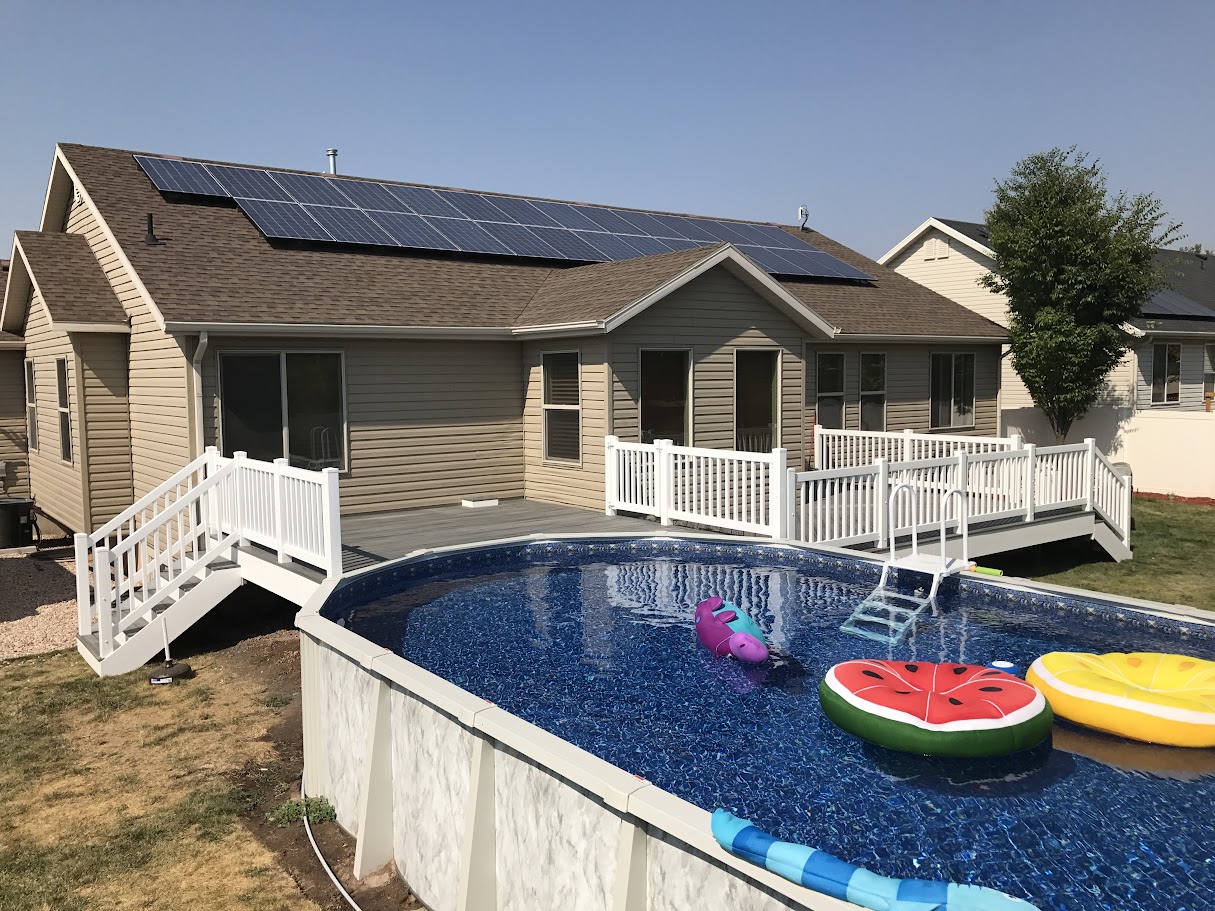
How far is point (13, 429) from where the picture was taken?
61.9 feet

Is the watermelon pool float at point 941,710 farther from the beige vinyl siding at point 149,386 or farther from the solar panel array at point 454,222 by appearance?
the solar panel array at point 454,222

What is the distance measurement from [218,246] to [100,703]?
6938 millimetres

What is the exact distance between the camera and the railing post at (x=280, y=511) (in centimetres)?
949

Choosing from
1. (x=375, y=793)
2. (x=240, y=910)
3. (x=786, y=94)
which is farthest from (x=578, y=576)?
(x=786, y=94)

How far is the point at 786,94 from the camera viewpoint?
81.8 ft

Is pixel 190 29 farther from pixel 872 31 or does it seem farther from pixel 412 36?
pixel 872 31

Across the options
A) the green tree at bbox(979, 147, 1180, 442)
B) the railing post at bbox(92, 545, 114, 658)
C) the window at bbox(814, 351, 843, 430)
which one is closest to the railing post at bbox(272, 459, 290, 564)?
the railing post at bbox(92, 545, 114, 658)

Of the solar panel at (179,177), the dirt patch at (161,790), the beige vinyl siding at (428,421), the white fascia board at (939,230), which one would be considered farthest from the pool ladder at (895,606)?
the white fascia board at (939,230)

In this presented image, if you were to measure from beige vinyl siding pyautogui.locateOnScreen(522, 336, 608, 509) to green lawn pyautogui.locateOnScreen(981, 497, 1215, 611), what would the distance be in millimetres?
5840

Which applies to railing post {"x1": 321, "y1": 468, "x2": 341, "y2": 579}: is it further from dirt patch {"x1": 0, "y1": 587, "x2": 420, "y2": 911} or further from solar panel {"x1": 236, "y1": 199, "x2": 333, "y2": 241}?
solar panel {"x1": 236, "y1": 199, "x2": 333, "y2": 241}

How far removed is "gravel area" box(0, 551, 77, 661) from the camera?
10727mm

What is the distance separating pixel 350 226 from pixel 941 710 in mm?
12457

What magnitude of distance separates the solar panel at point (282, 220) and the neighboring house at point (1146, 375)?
15.2 meters

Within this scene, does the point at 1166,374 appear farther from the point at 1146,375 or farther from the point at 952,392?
the point at 952,392
